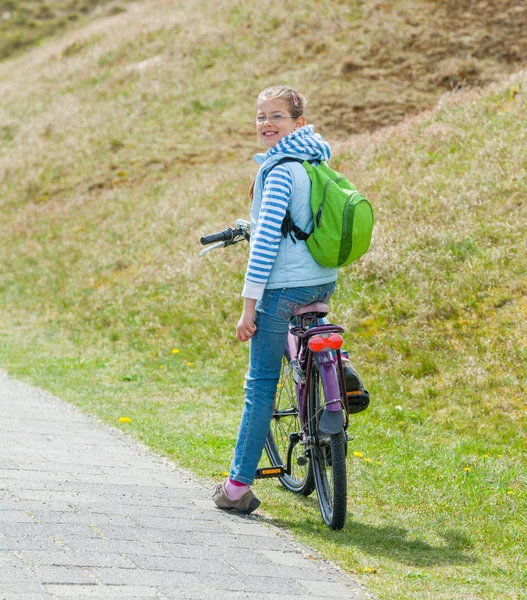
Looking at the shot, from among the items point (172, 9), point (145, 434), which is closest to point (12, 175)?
point (172, 9)

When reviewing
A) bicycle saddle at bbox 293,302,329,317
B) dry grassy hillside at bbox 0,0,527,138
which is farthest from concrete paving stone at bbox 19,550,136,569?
dry grassy hillside at bbox 0,0,527,138

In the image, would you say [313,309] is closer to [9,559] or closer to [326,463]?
[326,463]

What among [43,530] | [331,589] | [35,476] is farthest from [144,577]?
[35,476]

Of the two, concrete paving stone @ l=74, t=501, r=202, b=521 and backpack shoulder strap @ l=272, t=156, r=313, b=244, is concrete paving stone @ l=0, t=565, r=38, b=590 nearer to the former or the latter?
concrete paving stone @ l=74, t=501, r=202, b=521

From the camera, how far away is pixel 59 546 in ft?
13.0

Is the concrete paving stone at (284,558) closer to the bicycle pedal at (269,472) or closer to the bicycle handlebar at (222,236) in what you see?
the bicycle pedal at (269,472)

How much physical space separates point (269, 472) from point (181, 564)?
55.9 inches

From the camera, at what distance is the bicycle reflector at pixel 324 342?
4605mm

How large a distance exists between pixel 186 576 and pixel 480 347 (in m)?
4.53

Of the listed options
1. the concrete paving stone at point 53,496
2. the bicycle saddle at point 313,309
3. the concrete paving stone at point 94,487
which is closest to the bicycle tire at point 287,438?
the bicycle saddle at point 313,309

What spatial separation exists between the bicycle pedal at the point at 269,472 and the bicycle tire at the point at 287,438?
0.11 m

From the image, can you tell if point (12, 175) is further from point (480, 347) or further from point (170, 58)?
point (480, 347)

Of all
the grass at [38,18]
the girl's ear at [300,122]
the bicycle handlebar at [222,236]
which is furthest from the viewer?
the grass at [38,18]

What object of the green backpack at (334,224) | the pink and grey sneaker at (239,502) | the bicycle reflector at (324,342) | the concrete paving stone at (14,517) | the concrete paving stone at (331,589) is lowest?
the pink and grey sneaker at (239,502)
